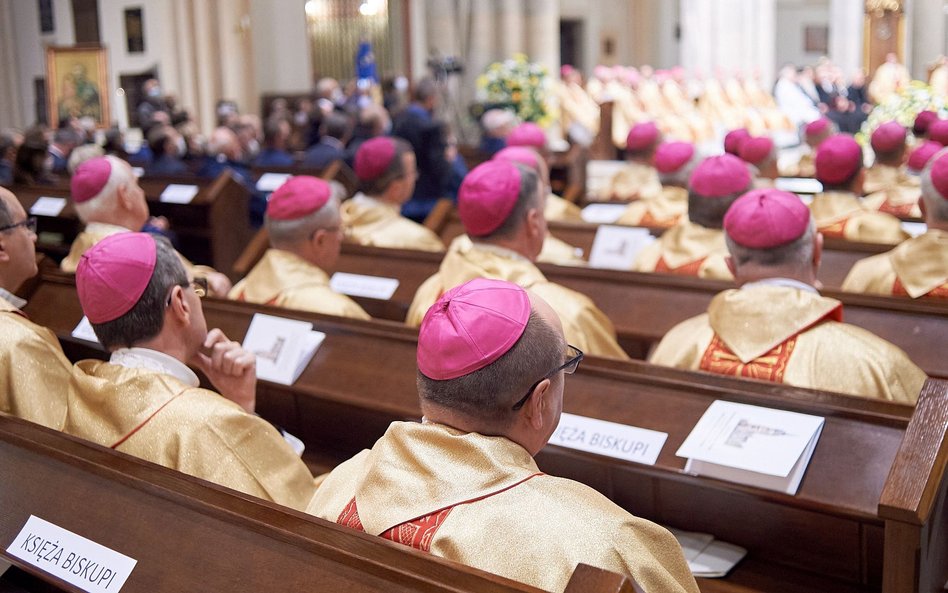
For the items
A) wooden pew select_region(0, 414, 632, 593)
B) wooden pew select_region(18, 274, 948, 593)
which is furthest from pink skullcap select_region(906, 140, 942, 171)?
wooden pew select_region(0, 414, 632, 593)

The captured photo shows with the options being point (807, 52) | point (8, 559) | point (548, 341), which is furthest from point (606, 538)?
point (807, 52)

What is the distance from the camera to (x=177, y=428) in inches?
97.3

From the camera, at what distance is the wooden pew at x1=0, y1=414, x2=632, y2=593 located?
1638mm

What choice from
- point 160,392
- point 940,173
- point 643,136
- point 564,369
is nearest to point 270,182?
point 643,136

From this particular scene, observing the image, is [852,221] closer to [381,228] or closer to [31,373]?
[381,228]

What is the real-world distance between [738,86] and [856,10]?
158 inches

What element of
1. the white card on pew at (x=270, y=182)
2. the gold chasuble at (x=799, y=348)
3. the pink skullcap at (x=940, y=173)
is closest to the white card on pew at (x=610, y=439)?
the gold chasuble at (x=799, y=348)

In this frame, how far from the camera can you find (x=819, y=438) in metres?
2.55

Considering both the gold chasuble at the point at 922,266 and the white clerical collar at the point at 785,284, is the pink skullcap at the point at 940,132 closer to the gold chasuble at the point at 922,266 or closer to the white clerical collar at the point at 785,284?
the gold chasuble at the point at 922,266

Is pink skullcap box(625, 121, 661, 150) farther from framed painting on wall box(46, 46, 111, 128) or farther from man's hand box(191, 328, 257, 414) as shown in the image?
framed painting on wall box(46, 46, 111, 128)

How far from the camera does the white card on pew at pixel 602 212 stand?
7621 millimetres

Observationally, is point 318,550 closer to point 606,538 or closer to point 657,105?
point 606,538

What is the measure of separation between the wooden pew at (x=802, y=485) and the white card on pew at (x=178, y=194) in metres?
4.65

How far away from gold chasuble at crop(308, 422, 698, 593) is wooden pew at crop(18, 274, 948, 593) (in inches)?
23.8
